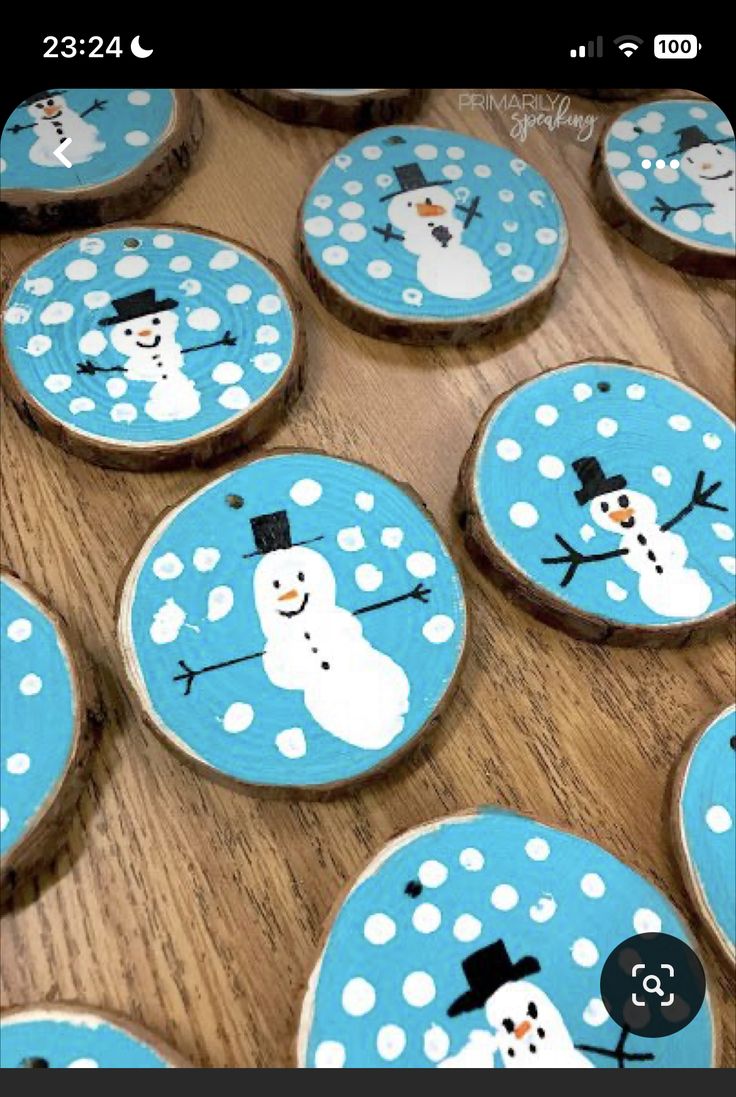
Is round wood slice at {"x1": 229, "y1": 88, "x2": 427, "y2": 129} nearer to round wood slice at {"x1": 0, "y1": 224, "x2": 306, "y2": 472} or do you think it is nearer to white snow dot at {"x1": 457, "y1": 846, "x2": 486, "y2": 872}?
round wood slice at {"x1": 0, "y1": 224, "x2": 306, "y2": 472}

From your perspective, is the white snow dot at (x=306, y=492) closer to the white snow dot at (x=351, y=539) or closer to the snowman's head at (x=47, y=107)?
the white snow dot at (x=351, y=539)

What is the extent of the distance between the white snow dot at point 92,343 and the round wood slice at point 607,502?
35 centimetres

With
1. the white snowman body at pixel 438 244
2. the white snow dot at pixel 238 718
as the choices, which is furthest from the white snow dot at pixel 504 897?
the white snowman body at pixel 438 244

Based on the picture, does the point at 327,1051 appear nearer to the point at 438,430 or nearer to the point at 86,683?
the point at 86,683

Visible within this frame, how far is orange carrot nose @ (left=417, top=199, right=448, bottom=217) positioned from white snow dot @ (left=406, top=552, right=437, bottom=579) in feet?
Answer: 1.29

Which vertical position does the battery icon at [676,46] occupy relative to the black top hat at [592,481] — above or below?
above

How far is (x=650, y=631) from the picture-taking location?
0.82m

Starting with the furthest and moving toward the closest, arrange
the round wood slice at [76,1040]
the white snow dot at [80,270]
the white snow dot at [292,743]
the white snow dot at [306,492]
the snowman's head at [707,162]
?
the snowman's head at [707,162] < the white snow dot at [80,270] < the white snow dot at [306,492] < the white snow dot at [292,743] < the round wood slice at [76,1040]

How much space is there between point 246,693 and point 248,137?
662 millimetres

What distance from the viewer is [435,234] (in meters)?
1.01

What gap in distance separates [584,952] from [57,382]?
24.9 inches

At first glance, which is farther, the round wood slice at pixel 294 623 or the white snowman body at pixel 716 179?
the white snowman body at pixel 716 179

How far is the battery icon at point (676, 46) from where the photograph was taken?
834mm

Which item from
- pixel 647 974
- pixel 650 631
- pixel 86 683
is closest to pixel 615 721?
pixel 650 631
